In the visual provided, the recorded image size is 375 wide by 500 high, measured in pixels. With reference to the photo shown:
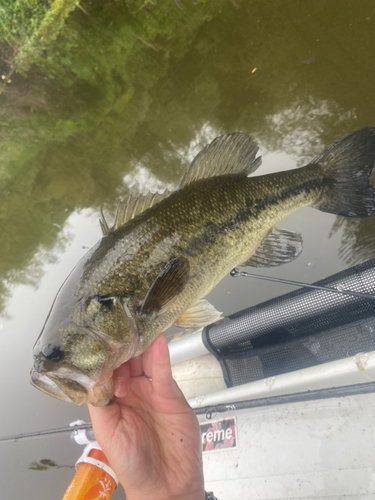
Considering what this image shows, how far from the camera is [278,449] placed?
2.01m

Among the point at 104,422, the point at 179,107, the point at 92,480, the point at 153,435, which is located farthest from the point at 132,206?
the point at 179,107

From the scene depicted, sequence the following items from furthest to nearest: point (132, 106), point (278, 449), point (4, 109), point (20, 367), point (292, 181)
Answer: point (4, 109) < point (132, 106) < point (20, 367) < point (278, 449) < point (292, 181)

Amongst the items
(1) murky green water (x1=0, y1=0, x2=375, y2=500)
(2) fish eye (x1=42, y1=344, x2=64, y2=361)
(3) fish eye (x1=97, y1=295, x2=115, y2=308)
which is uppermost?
(1) murky green water (x1=0, y1=0, x2=375, y2=500)

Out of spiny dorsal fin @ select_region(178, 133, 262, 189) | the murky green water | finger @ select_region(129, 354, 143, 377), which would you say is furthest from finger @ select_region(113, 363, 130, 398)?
the murky green water

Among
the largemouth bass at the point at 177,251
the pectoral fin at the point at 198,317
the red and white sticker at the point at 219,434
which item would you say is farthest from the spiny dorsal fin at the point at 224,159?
the red and white sticker at the point at 219,434

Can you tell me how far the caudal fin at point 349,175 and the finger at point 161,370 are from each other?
4.73ft

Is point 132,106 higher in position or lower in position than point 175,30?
lower

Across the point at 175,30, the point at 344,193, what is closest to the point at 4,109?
the point at 175,30

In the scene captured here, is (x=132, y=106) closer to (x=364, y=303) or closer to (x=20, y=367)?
(x=20, y=367)

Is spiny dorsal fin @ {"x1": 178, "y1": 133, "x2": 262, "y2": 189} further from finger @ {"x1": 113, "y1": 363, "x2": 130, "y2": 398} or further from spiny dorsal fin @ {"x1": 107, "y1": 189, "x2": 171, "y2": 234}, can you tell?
finger @ {"x1": 113, "y1": 363, "x2": 130, "y2": 398}

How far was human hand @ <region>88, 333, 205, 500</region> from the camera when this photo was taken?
144 cm

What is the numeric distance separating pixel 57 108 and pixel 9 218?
2.62 meters

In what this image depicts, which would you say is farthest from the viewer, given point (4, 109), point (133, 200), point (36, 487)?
point (4, 109)

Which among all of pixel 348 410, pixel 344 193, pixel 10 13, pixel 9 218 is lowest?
pixel 348 410
